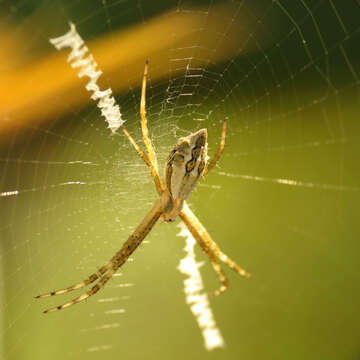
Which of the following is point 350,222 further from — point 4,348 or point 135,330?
point 4,348

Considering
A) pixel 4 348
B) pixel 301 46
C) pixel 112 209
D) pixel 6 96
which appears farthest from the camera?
pixel 112 209

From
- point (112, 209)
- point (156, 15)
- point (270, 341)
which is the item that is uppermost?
point (156, 15)

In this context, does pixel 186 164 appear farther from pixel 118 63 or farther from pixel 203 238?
pixel 203 238

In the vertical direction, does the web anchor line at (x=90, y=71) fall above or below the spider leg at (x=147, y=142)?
above

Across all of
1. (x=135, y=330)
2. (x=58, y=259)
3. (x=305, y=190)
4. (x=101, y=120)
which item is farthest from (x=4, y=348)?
(x=305, y=190)

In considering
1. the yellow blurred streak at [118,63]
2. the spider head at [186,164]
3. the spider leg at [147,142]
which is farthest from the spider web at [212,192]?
the spider head at [186,164]

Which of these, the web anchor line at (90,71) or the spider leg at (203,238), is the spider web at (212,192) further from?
the spider leg at (203,238)
